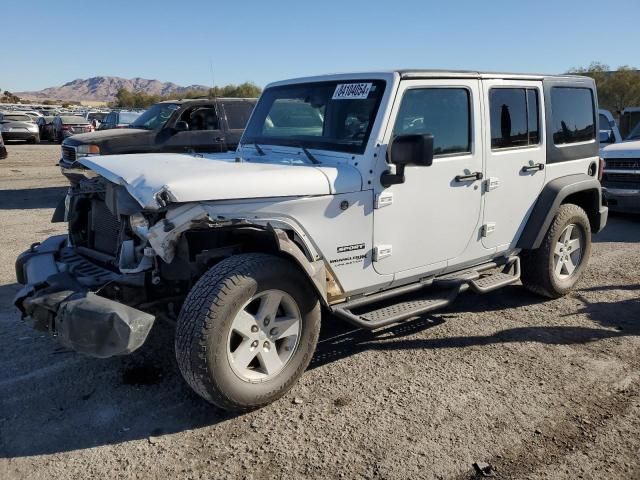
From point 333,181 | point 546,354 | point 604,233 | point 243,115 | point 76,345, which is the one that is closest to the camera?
point 76,345

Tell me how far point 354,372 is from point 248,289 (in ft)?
3.86

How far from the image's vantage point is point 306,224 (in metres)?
3.56

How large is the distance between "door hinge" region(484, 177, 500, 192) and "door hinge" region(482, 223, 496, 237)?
0.30 meters

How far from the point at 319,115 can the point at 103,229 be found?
1813 millimetres

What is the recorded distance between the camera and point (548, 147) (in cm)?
516

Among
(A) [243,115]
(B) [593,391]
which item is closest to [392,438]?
(B) [593,391]

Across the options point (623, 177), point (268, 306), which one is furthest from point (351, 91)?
point (623, 177)

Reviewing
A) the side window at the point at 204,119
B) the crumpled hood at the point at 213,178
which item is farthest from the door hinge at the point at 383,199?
the side window at the point at 204,119

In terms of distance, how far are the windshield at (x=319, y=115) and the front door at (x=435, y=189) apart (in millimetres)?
211

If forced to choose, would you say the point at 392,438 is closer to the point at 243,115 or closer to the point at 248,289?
the point at 248,289

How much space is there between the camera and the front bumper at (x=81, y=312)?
9.85ft

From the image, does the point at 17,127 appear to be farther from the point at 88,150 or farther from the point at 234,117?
the point at 234,117

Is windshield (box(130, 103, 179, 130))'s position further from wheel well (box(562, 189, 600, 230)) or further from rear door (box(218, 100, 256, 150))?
wheel well (box(562, 189, 600, 230))

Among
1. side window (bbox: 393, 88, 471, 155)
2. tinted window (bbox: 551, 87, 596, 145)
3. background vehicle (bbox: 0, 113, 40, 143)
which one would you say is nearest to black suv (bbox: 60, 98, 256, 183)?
tinted window (bbox: 551, 87, 596, 145)
